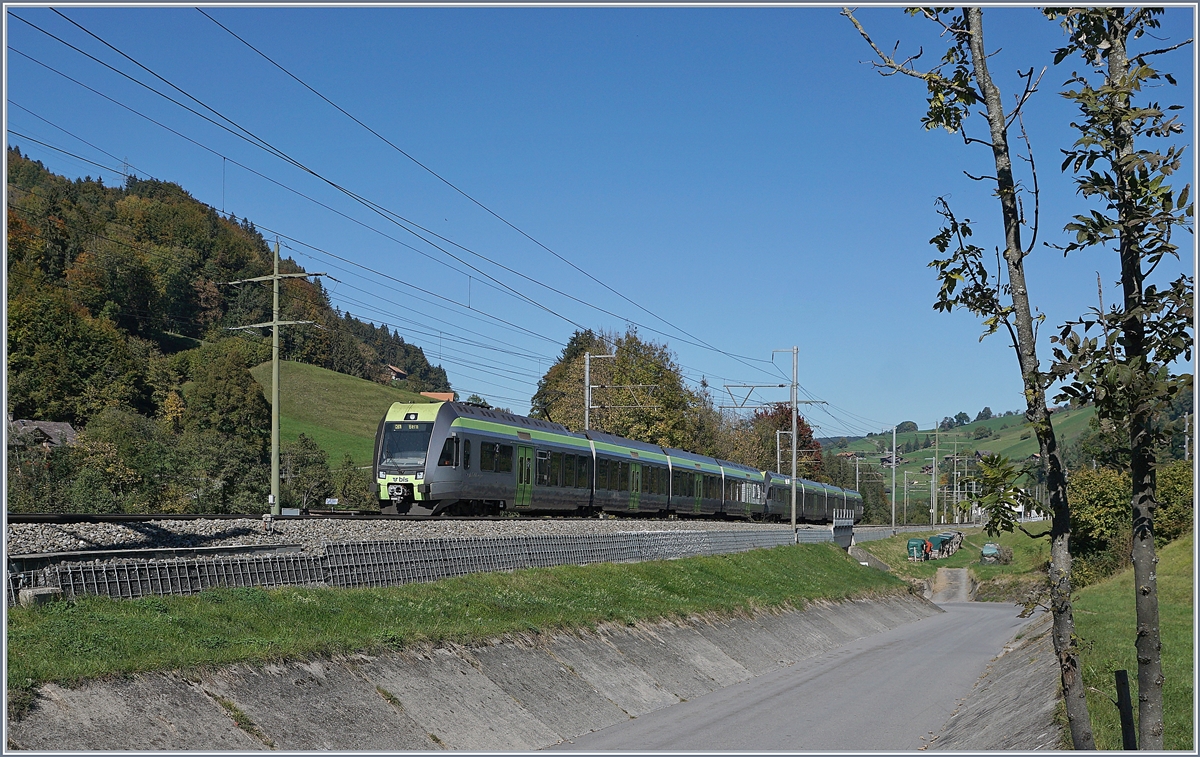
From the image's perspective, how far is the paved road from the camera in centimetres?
1738

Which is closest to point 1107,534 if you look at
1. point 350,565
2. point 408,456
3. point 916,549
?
point 408,456

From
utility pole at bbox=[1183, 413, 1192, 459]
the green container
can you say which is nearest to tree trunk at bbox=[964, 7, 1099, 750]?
utility pole at bbox=[1183, 413, 1192, 459]

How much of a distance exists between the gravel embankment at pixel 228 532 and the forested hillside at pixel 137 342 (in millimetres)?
29984

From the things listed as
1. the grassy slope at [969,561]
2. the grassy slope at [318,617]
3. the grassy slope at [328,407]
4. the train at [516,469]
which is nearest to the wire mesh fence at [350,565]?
the grassy slope at [318,617]

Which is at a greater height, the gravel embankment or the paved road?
the gravel embankment

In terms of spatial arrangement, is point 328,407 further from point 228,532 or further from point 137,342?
point 228,532

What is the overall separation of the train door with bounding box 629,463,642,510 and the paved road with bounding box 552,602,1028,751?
1326 cm

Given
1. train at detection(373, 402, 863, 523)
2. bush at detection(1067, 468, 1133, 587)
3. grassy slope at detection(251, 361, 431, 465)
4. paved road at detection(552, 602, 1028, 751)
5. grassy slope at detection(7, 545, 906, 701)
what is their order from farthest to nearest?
grassy slope at detection(251, 361, 431, 465) < bush at detection(1067, 468, 1133, 587) < train at detection(373, 402, 863, 523) < paved road at detection(552, 602, 1028, 751) < grassy slope at detection(7, 545, 906, 701)

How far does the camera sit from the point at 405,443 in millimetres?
32562

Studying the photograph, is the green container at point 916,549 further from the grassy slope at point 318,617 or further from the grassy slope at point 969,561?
the grassy slope at point 318,617

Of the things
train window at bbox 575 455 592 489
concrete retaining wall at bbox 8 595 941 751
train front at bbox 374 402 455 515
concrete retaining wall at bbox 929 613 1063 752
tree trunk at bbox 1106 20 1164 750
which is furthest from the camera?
train window at bbox 575 455 592 489

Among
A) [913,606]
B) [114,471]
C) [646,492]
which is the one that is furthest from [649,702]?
[114,471]

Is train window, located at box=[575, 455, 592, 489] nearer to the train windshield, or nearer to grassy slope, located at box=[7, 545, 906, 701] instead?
the train windshield

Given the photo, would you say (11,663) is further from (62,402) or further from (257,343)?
(257,343)
